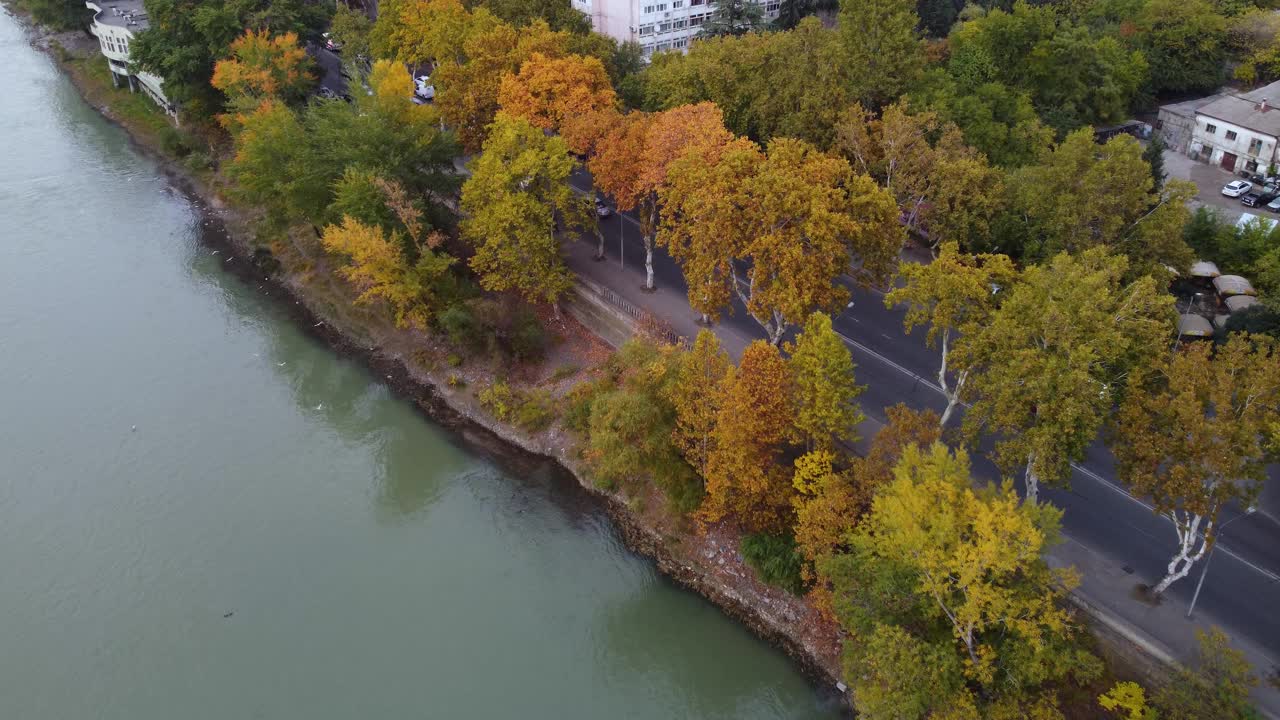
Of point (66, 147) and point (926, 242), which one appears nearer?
point (926, 242)

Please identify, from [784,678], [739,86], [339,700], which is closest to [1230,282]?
[739,86]

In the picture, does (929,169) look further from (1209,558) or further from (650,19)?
(650,19)

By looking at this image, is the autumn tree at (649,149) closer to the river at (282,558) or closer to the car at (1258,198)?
the river at (282,558)

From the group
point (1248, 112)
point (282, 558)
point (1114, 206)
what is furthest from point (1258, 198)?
point (282, 558)

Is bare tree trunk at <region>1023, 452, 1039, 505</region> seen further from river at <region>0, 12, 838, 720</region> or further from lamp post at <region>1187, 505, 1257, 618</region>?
river at <region>0, 12, 838, 720</region>

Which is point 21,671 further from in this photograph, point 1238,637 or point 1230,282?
point 1230,282
